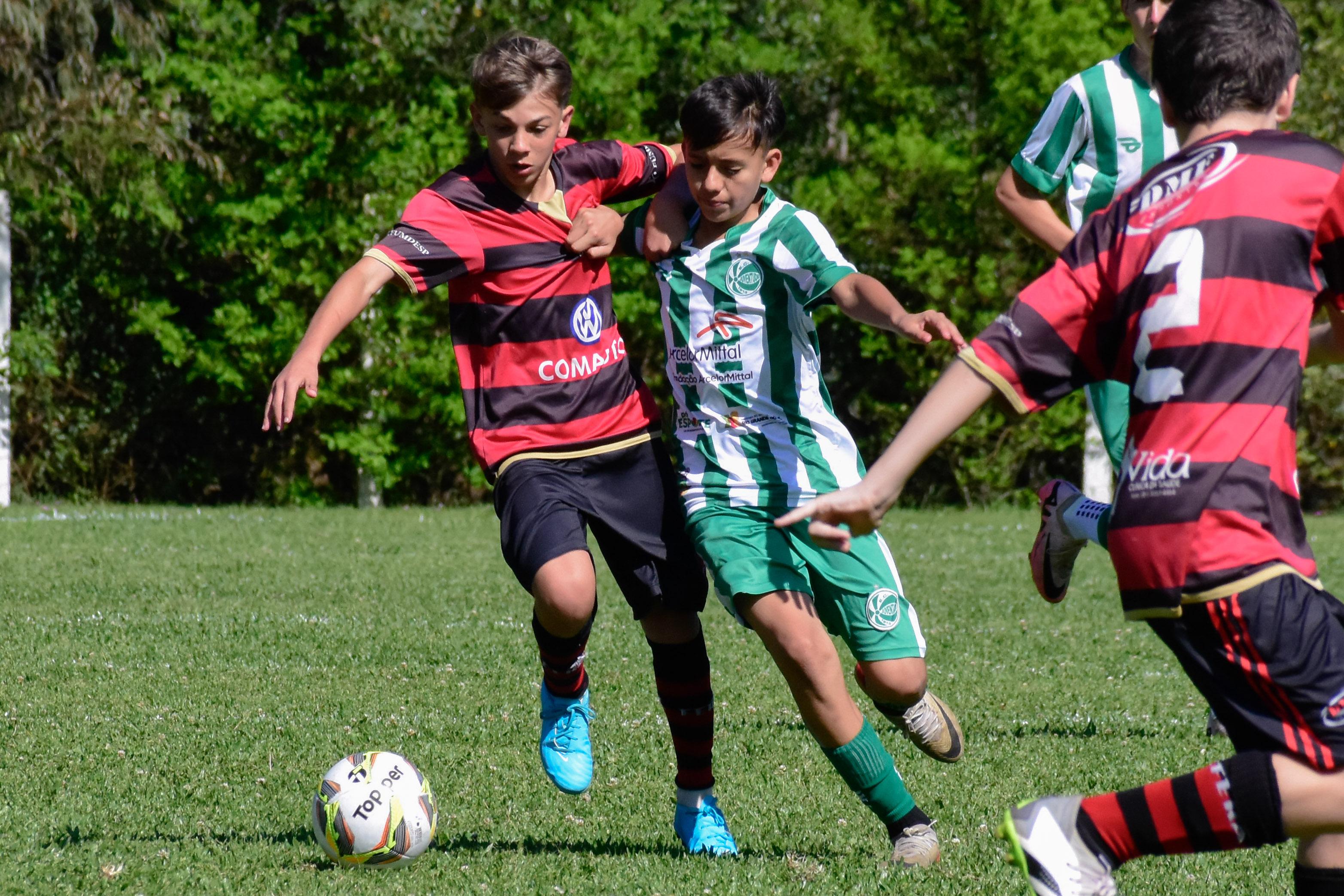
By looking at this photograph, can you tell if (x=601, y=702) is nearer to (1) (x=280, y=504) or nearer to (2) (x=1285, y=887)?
(2) (x=1285, y=887)

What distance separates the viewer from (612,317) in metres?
4.57

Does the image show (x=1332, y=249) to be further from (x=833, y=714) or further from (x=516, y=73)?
(x=516, y=73)

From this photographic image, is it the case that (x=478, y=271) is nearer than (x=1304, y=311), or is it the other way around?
(x=1304, y=311)

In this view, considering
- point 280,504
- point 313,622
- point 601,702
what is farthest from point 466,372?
point 280,504

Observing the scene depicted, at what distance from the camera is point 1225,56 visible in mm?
2521

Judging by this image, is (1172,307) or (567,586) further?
(567,586)

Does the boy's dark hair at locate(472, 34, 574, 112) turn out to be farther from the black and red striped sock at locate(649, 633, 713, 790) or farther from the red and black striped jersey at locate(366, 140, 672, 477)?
the black and red striped sock at locate(649, 633, 713, 790)

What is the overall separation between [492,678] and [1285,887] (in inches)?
142

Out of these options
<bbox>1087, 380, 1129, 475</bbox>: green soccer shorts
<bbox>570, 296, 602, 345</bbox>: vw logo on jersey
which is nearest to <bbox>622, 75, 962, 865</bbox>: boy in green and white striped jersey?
<bbox>570, 296, 602, 345</bbox>: vw logo on jersey

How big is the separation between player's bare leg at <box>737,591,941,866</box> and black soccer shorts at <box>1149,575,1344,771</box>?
4.60 feet

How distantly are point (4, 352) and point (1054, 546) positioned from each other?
13.0m

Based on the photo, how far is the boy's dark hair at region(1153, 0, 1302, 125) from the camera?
2512mm

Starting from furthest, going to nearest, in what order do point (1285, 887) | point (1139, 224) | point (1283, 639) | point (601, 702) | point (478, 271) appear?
1. point (601, 702)
2. point (478, 271)
3. point (1285, 887)
4. point (1139, 224)
5. point (1283, 639)

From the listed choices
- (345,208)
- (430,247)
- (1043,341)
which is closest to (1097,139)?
(430,247)
